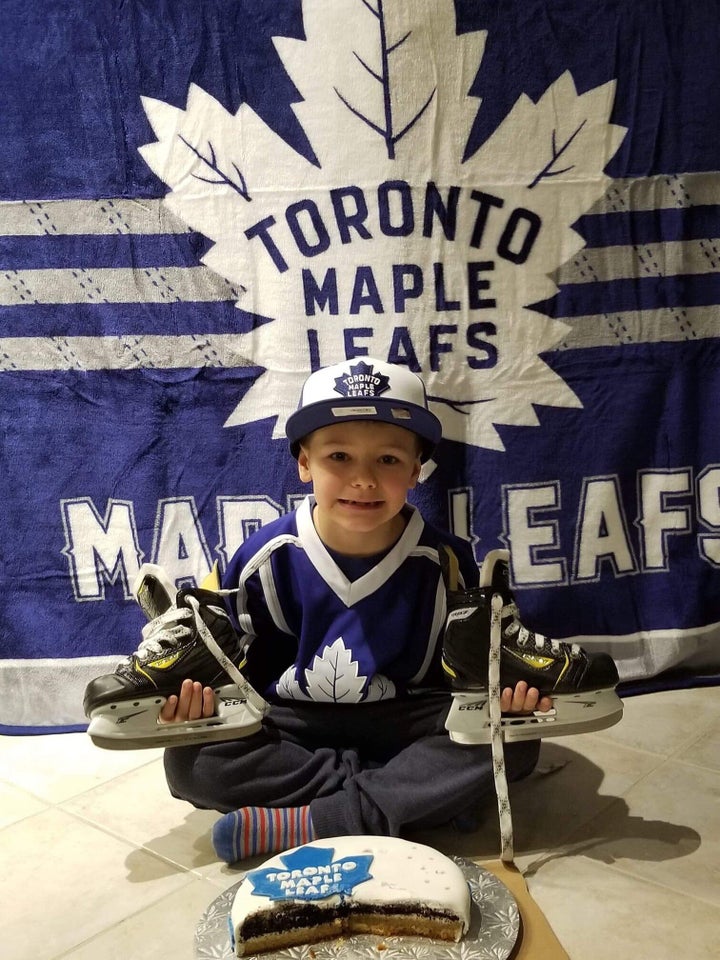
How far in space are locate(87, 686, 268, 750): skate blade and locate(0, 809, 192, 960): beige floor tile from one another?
0.55 feet

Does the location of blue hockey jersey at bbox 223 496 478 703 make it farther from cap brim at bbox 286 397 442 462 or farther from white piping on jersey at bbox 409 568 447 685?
cap brim at bbox 286 397 442 462

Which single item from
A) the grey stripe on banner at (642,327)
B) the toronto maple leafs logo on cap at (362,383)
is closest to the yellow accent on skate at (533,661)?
the toronto maple leafs logo on cap at (362,383)

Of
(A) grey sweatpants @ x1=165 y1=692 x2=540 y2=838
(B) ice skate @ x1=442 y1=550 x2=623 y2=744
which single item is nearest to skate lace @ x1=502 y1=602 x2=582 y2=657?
(B) ice skate @ x1=442 y1=550 x2=623 y2=744

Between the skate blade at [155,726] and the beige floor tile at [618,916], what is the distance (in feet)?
1.24

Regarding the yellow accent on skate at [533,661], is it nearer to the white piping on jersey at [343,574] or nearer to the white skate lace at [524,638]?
the white skate lace at [524,638]

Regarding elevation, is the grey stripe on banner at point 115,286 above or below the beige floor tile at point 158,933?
above

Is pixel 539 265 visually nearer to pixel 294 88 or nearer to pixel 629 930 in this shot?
pixel 294 88

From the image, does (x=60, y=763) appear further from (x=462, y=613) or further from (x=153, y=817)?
(x=462, y=613)

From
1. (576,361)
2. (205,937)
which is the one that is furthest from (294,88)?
(205,937)

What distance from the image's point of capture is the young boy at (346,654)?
3.59ft

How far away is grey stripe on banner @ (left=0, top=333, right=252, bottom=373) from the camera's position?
148cm

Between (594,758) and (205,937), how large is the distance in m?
0.65

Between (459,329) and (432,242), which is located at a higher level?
(432,242)

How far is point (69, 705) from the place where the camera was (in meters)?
1.53
